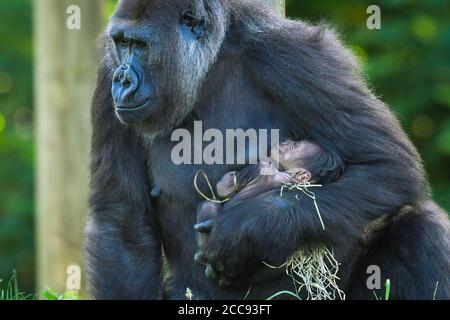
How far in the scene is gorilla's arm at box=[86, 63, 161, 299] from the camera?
258 inches

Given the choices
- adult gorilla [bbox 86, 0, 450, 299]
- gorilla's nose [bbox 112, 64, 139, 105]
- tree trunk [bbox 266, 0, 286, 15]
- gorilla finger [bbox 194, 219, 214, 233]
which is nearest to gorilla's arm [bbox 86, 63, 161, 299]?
adult gorilla [bbox 86, 0, 450, 299]

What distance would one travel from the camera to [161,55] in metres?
6.21

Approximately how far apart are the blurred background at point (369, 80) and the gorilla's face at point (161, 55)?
5451 millimetres

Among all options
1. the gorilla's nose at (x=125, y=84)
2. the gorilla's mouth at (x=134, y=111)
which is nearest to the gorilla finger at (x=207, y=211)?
the gorilla's mouth at (x=134, y=111)

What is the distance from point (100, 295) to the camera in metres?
6.57

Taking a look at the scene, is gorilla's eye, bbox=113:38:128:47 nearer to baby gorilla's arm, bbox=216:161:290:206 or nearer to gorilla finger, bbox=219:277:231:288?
baby gorilla's arm, bbox=216:161:290:206

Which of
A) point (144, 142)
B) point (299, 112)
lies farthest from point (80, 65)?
point (299, 112)

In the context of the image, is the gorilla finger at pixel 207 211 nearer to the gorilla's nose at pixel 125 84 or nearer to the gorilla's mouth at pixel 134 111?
the gorilla's mouth at pixel 134 111

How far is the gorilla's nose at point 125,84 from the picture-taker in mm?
6047

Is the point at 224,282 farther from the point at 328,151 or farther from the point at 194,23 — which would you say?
the point at 194,23

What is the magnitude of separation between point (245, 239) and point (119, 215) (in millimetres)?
1106

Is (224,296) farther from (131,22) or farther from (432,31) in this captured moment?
(432,31)

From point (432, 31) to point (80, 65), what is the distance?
5.25m

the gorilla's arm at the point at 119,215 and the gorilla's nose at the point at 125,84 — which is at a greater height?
the gorilla's nose at the point at 125,84
